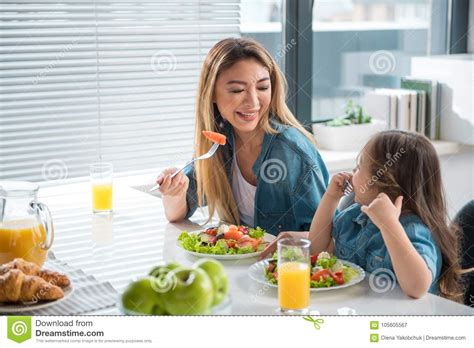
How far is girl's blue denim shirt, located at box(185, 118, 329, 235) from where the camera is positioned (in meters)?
1.61

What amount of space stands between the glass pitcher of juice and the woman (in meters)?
0.42

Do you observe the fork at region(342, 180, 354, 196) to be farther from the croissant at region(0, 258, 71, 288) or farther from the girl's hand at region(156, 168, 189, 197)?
the croissant at region(0, 258, 71, 288)

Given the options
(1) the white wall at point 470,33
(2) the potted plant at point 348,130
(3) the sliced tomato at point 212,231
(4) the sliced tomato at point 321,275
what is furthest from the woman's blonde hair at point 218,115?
(1) the white wall at point 470,33

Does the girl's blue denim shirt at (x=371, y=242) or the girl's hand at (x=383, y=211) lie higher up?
the girl's hand at (x=383, y=211)


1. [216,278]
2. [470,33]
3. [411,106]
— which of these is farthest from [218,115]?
[470,33]

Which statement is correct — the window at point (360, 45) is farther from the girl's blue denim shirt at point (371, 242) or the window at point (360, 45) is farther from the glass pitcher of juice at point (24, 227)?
the glass pitcher of juice at point (24, 227)

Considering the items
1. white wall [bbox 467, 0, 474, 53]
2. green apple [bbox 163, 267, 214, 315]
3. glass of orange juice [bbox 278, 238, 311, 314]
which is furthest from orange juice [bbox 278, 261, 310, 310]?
white wall [bbox 467, 0, 474, 53]

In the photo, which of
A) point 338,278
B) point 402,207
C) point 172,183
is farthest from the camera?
→ point 172,183

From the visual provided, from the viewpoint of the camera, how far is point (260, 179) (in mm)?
1631

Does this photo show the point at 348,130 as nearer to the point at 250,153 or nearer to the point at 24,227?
the point at 250,153

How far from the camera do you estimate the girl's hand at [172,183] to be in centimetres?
150

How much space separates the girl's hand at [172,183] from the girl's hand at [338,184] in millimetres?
307

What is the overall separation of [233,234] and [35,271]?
36 centimetres

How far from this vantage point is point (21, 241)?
1.18 meters
